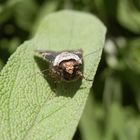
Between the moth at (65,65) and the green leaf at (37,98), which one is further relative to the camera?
the moth at (65,65)

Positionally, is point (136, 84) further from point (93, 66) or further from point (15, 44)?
point (93, 66)

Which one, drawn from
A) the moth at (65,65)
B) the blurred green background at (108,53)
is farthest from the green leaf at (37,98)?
the blurred green background at (108,53)

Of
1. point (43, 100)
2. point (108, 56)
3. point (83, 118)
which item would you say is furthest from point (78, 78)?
→ point (108, 56)

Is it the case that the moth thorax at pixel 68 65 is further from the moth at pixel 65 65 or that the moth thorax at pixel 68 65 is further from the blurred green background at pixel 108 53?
the blurred green background at pixel 108 53

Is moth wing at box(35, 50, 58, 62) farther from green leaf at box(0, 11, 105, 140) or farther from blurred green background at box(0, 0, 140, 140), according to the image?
blurred green background at box(0, 0, 140, 140)

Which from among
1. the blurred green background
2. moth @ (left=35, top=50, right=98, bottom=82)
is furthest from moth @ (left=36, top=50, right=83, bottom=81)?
the blurred green background

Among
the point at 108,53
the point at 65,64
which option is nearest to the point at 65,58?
the point at 65,64

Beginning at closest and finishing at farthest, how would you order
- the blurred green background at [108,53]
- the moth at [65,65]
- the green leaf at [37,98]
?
the green leaf at [37,98], the moth at [65,65], the blurred green background at [108,53]
